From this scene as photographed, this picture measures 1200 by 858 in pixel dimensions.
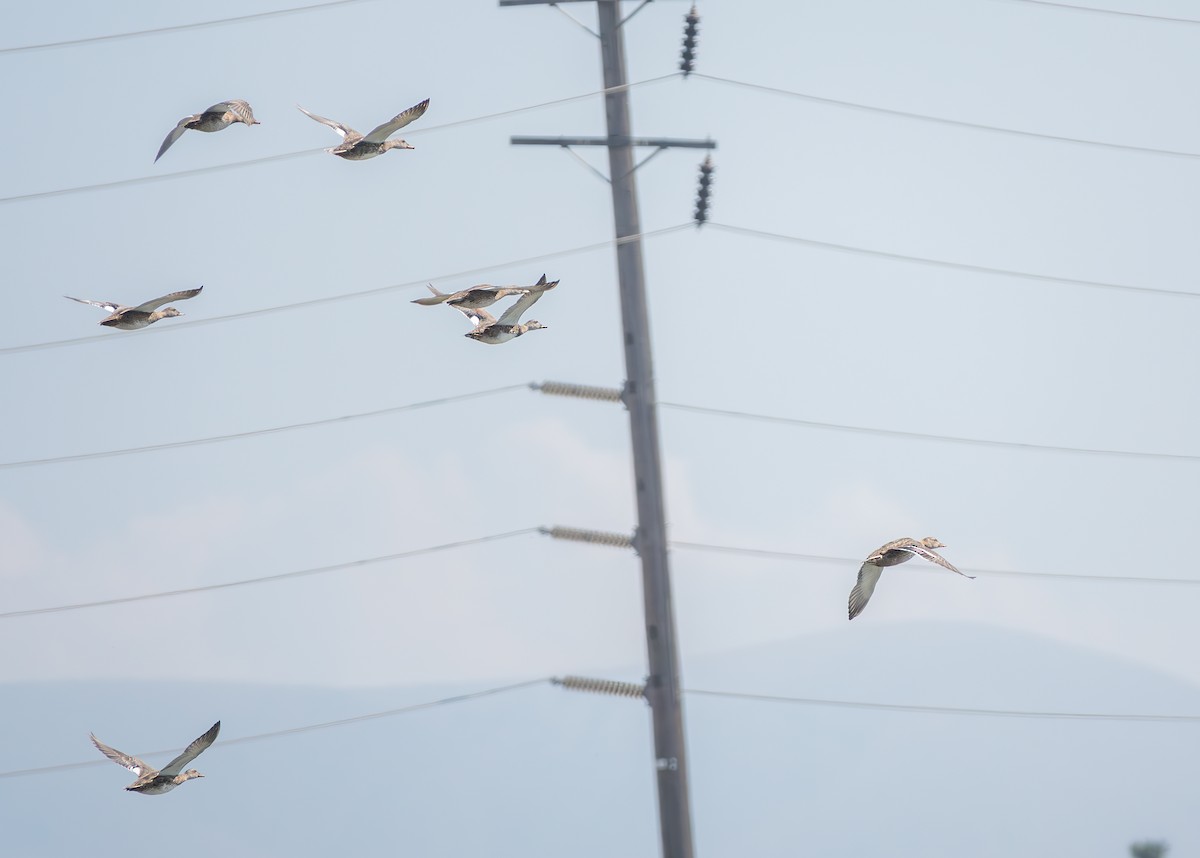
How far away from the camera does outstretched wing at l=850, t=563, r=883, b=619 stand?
20.1 m

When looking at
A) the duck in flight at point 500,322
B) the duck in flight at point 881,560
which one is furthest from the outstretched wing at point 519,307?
the duck in flight at point 881,560

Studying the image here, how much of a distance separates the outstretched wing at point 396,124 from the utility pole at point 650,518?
2.87 meters

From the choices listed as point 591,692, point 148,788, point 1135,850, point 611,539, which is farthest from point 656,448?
point 1135,850

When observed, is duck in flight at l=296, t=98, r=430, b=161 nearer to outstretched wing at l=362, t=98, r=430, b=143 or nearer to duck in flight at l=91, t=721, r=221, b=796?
outstretched wing at l=362, t=98, r=430, b=143

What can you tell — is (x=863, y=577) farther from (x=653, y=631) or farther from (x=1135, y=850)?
(x=1135, y=850)

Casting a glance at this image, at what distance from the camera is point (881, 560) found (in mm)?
20078

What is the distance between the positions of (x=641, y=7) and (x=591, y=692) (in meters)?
8.00

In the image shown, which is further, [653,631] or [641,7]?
[641,7]

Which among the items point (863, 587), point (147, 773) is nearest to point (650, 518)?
point (863, 587)

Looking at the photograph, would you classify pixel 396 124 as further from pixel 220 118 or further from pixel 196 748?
pixel 196 748

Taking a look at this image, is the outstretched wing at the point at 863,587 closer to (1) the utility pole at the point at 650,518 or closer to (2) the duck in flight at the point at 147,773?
(1) the utility pole at the point at 650,518

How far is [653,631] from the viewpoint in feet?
72.5

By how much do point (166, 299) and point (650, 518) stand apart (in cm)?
568

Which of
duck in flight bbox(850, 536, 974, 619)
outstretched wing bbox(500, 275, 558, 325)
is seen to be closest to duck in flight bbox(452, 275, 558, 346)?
outstretched wing bbox(500, 275, 558, 325)
